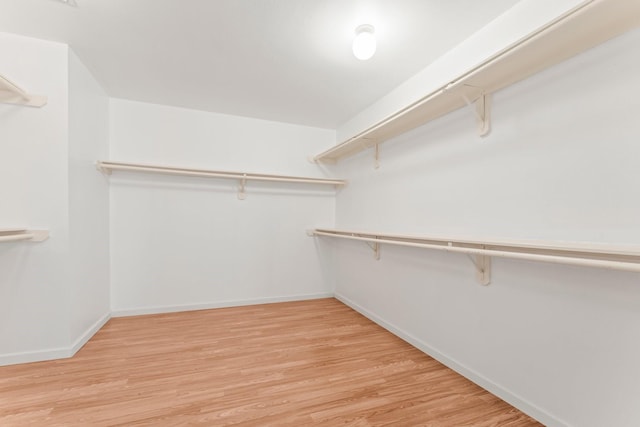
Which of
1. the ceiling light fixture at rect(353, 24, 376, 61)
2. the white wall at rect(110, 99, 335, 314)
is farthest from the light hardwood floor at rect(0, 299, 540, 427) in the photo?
the ceiling light fixture at rect(353, 24, 376, 61)

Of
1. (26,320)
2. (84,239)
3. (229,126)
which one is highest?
(229,126)

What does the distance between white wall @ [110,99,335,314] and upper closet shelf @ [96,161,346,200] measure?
0.09 m

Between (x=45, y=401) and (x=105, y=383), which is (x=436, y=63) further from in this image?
(x=45, y=401)

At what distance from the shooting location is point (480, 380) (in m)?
1.62

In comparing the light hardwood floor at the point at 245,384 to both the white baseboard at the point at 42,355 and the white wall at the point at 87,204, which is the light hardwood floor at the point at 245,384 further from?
the white wall at the point at 87,204

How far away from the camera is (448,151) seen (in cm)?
189

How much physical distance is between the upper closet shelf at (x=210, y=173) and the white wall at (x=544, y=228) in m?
1.30

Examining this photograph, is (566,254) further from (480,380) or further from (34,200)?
(34,200)

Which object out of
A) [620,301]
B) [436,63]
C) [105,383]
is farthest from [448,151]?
[105,383]

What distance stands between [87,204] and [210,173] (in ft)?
3.24

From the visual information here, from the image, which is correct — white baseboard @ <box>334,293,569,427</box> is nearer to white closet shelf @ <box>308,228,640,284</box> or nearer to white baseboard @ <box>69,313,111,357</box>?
white closet shelf @ <box>308,228,640,284</box>

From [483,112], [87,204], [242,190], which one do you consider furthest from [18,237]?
[483,112]

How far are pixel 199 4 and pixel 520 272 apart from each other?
2238 mm

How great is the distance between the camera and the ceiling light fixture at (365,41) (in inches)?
64.2
